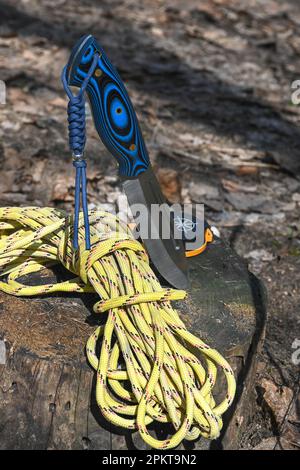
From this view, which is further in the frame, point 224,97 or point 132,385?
point 224,97

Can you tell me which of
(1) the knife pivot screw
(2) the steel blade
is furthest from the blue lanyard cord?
(2) the steel blade

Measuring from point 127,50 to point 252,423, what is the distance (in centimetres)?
363

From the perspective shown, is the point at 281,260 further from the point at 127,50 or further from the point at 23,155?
the point at 127,50

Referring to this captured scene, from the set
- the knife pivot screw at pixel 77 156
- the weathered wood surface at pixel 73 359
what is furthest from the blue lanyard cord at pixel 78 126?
the weathered wood surface at pixel 73 359

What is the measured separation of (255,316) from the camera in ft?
6.97

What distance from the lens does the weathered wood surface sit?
188 cm

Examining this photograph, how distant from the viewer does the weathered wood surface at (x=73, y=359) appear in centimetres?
188

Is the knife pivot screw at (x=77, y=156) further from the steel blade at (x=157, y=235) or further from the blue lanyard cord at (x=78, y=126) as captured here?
the steel blade at (x=157, y=235)

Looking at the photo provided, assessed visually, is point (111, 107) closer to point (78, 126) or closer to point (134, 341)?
point (78, 126)

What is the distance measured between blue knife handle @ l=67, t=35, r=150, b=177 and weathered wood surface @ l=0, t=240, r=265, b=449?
475mm

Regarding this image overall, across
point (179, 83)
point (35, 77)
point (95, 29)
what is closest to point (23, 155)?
point (35, 77)

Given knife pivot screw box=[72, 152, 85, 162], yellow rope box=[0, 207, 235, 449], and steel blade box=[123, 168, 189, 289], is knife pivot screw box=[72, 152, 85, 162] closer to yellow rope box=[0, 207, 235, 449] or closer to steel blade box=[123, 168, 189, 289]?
steel blade box=[123, 168, 189, 289]

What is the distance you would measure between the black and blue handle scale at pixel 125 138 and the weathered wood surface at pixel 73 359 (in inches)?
6.0

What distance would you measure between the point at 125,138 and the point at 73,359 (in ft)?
2.17
